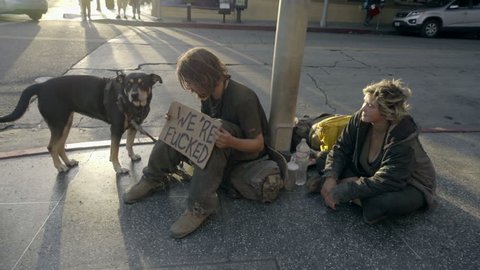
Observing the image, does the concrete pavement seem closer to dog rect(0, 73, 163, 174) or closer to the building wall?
dog rect(0, 73, 163, 174)

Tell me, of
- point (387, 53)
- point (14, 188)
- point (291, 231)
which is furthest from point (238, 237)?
point (387, 53)

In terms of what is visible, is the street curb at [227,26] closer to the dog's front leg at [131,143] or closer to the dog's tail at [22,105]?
the dog's front leg at [131,143]

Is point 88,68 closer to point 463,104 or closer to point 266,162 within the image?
point 266,162

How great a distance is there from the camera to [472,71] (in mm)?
9023

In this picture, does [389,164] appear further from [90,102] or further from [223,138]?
[90,102]

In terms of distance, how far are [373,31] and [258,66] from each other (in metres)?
10.2

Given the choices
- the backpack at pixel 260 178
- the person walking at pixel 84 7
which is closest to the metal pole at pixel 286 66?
the backpack at pixel 260 178

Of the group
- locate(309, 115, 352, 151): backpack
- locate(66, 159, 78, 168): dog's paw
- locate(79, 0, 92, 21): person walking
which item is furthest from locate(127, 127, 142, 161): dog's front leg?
locate(79, 0, 92, 21): person walking

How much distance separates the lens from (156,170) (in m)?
3.14

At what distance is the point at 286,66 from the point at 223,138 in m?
1.08

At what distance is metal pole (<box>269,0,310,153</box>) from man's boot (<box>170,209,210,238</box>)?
48.2 inches

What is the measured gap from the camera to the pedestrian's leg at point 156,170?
3086 millimetres

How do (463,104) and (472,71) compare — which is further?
(472,71)

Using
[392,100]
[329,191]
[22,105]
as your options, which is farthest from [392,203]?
[22,105]
